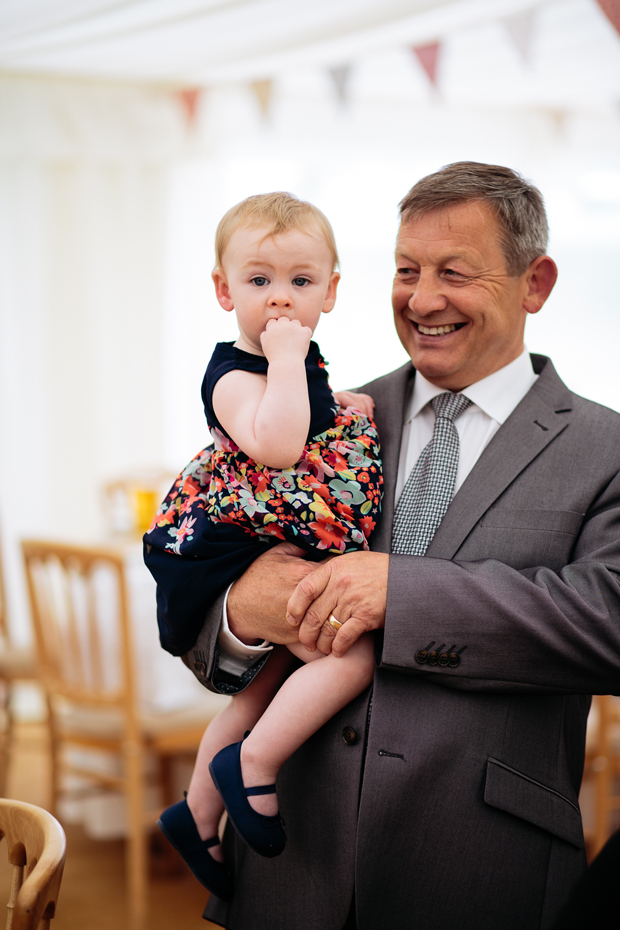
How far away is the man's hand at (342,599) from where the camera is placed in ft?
4.00

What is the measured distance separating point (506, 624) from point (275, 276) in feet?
2.10

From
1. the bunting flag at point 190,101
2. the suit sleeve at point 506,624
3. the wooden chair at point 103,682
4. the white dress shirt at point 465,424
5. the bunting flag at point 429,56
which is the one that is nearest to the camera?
the suit sleeve at point 506,624

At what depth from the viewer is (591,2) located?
2.98 m

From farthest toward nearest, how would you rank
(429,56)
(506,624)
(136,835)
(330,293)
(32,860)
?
(429,56) < (136,835) < (330,293) < (506,624) < (32,860)

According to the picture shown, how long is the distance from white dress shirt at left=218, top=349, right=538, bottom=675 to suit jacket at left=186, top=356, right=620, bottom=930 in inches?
2.1

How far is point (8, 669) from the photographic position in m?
3.71

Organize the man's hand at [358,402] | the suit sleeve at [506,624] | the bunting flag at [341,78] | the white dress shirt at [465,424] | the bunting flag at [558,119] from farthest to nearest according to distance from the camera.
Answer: the bunting flag at [558,119]
the bunting flag at [341,78]
the man's hand at [358,402]
the white dress shirt at [465,424]
the suit sleeve at [506,624]

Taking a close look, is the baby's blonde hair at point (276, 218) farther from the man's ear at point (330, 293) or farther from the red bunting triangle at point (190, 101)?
the red bunting triangle at point (190, 101)

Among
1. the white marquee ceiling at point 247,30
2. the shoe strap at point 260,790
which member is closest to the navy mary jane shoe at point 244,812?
→ the shoe strap at point 260,790

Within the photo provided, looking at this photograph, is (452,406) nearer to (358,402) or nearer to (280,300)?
(358,402)

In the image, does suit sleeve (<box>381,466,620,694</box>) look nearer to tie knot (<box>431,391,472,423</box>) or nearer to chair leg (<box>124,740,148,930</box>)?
tie knot (<box>431,391,472,423</box>)

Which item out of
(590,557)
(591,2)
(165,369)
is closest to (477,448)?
(590,557)

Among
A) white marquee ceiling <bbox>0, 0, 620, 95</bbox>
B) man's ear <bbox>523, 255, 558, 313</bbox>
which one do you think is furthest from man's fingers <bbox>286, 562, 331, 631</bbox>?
white marquee ceiling <bbox>0, 0, 620, 95</bbox>

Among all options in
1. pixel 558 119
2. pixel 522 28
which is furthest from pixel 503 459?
pixel 558 119
